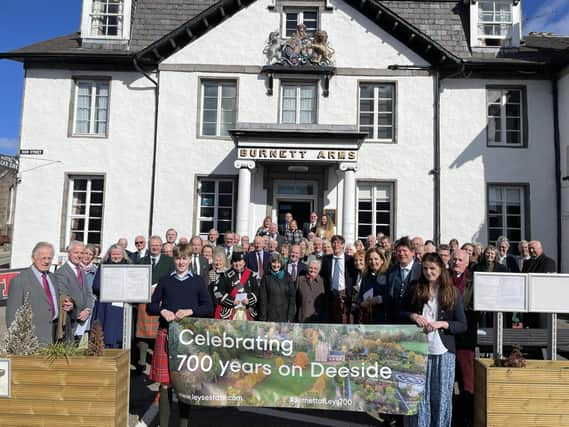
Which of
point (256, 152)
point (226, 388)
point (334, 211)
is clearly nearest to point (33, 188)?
point (256, 152)

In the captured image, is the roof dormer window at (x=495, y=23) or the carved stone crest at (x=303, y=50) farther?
the roof dormer window at (x=495, y=23)

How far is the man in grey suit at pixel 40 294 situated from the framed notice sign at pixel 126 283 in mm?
666

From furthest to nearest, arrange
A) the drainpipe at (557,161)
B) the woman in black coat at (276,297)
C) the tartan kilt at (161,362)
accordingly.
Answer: the drainpipe at (557,161) → the woman in black coat at (276,297) → the tartan kilt at (161,362)

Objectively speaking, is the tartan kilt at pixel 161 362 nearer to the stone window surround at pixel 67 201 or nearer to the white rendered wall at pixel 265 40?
the stone window surround at pixel 67 201

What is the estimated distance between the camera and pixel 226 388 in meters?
4.50

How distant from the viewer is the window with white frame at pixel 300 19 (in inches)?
563

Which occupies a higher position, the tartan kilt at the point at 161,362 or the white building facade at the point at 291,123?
the white building facade at the point at 291,123

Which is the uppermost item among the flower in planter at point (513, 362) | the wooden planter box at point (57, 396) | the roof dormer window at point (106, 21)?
the roof dormer window at point (106, 21)

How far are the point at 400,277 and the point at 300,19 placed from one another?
11.6 m

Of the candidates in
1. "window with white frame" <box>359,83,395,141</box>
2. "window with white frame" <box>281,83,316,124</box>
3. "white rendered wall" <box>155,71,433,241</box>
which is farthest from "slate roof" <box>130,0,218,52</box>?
"window with white frame" <box>359,83,395,141</box>

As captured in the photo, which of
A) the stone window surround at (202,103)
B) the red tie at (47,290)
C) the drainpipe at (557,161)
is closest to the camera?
the red tie at (47,290)

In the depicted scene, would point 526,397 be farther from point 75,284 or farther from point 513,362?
point 75,284

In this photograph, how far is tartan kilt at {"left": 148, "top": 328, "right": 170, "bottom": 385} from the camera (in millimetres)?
4574

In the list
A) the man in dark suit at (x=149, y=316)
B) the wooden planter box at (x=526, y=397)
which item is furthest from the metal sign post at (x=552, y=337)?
the man in dark suit at (x=149, y=316)
